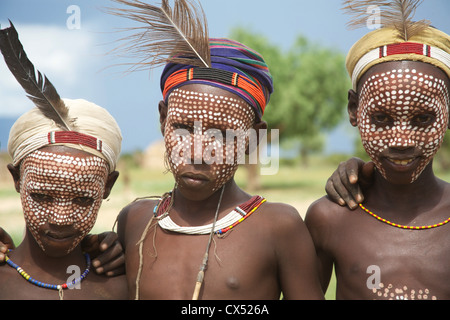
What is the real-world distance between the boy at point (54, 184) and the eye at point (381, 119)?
1475 mm

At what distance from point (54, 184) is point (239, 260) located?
1064 millimetres

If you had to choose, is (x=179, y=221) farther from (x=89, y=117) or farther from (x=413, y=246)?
Result: (x=413, y=246)

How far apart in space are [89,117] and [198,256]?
101 centimetres

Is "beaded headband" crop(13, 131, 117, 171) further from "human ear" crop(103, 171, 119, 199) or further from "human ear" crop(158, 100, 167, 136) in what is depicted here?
"human ear" crop(158, 100, 167, 136)

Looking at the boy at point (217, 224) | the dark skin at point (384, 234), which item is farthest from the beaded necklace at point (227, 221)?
the dark skin at point (384, 234)

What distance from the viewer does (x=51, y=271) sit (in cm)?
300

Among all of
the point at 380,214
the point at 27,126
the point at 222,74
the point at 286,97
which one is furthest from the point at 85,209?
the point at 286,97

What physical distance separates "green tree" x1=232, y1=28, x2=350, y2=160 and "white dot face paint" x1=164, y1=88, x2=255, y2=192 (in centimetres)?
1981

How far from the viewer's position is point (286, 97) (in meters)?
22.9

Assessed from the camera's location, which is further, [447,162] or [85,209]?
[447,162]

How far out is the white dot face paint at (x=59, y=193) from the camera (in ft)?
9.29

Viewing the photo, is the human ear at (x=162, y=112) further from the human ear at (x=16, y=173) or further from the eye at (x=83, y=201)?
the human ear at (x=16, y=173)

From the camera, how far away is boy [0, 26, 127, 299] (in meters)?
2.85
